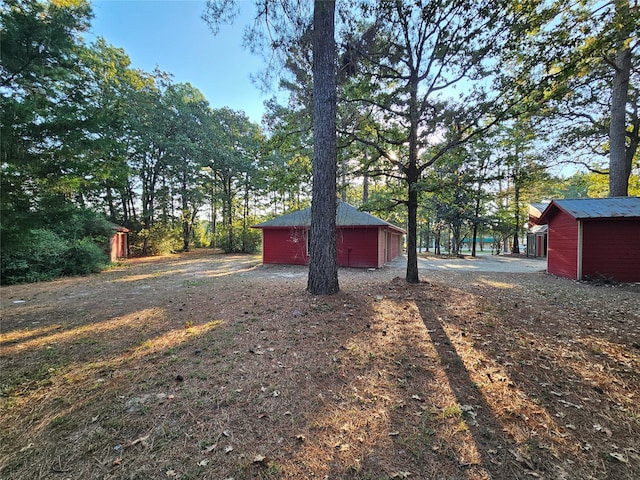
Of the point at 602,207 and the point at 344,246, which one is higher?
the point at 602,207

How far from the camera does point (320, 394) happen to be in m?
2.61

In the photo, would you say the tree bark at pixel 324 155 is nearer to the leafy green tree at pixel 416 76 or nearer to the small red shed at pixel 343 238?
the leafy green tree at pixel 416 76

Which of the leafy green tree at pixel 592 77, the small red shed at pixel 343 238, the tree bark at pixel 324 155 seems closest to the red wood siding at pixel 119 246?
the small red shed at pixel 343 238

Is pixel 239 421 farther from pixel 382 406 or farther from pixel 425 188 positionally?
pixel 425 188

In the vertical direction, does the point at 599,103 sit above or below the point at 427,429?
above

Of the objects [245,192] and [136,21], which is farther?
[245,192]

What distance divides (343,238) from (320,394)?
11.9m

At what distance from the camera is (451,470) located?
5.85 feet

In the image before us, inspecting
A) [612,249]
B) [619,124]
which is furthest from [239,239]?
[619,124]

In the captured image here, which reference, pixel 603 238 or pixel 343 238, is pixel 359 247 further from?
pixel 603 238

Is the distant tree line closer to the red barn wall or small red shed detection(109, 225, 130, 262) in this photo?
small red shed detection(109, 225, 130, 262)

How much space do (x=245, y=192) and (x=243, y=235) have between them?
5.95 meters

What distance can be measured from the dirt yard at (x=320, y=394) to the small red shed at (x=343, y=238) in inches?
328

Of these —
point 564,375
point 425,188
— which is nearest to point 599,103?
point 425,188
